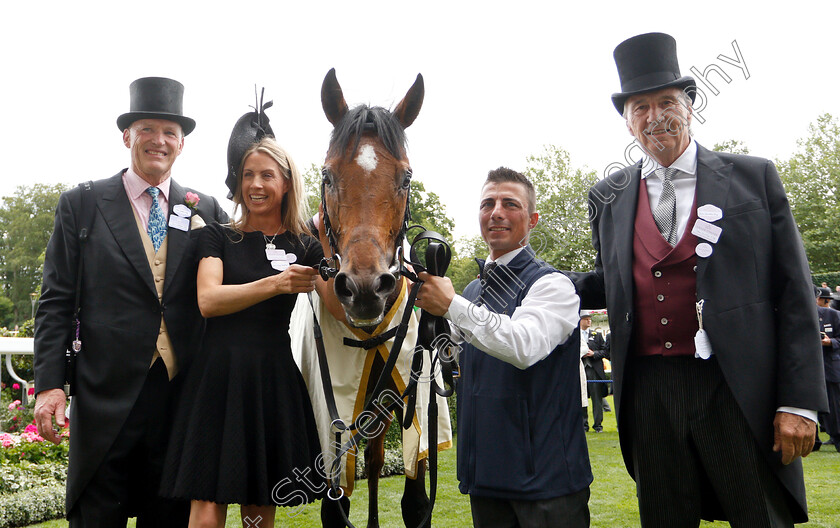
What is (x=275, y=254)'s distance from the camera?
281 cm

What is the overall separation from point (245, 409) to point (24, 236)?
178ft

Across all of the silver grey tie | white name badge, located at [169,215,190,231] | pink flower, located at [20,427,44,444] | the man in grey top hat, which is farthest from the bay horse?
pink flower, located at [20,427,44,444]

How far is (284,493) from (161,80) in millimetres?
2449

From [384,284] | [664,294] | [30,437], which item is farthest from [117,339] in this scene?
[30,437]

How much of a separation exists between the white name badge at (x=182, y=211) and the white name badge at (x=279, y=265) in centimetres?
90

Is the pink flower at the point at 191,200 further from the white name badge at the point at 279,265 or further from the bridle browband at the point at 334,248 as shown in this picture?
the bridle browband at the point at 334,248

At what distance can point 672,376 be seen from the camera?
2674 millimetres

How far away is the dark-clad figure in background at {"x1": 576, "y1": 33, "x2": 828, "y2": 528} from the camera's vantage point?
250 cm

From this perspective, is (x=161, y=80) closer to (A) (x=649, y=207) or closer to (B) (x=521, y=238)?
(B) (x=521, y=238)

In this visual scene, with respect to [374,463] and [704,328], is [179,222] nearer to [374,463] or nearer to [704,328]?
[374,463]

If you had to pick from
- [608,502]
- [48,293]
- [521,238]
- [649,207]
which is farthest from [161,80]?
[608,502]

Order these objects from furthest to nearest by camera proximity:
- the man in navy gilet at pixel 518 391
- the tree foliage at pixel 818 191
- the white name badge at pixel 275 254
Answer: the tree foliage at pixel 818 191, the white name badge at pixel 275 254, the man in navy gilet at pixel 518 391

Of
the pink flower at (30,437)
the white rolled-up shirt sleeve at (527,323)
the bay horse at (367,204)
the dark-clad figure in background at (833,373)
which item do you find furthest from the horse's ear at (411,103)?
the dark-clad figure in background at (833,373)

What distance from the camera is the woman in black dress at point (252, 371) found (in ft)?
8.41
